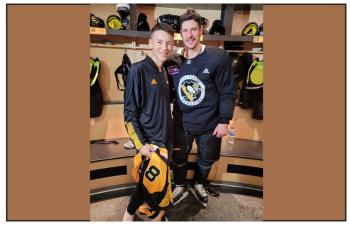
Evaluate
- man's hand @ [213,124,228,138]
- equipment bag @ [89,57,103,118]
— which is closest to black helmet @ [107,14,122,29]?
equipment bag @ [89,57,103,118]

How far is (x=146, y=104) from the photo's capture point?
987mm

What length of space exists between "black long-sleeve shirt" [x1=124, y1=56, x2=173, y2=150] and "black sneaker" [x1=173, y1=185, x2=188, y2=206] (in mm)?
479

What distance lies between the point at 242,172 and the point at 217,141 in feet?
1.41

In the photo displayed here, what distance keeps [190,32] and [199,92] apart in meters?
0.32

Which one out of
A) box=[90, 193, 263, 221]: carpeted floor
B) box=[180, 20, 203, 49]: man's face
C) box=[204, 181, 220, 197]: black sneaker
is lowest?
box=[90, 193, 263, 221]: carpeted floor

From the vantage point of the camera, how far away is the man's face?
971 mm

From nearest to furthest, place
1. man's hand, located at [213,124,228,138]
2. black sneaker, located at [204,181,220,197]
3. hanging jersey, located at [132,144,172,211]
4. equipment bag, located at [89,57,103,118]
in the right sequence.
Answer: hanging jersey, located at [132,144,172,211], man's hand, located at [213,124,228,138], equipment bag, located at [89,57,103,118], black sneaker, located at [204,181,220,197]

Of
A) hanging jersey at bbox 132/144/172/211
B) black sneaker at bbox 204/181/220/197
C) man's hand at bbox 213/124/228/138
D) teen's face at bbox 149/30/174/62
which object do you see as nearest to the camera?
teen's face at bbox 149/30/174/62

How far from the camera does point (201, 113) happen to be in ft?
3.76

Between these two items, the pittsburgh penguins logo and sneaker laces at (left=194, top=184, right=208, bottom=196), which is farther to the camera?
sneaker laces at (left=194, top=184, right=208, bottom=196)

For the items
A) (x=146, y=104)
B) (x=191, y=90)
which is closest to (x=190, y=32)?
(x=191, y=90)

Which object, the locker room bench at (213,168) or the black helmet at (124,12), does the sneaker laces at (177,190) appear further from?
the black helmet at (124,12)

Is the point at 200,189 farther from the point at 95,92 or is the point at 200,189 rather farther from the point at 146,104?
the point at 95,92

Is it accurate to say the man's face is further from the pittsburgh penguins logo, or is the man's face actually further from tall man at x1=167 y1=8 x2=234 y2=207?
the pittsburgh penguins logo
